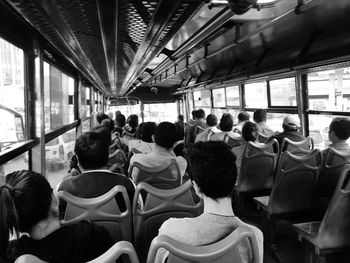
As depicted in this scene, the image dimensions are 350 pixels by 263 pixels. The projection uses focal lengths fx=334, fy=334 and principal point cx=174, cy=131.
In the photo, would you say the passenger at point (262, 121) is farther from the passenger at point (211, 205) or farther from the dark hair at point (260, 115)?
the passenger at point (211, 205)

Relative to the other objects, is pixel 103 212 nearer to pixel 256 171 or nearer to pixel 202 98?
pixel 256 171

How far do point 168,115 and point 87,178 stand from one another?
40.9 ft

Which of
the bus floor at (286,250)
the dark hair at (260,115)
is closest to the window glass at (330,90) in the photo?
the dark hair at (260,115)

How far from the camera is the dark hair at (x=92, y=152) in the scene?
2.29 metres

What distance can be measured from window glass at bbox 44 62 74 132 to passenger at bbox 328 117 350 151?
11.2 ft

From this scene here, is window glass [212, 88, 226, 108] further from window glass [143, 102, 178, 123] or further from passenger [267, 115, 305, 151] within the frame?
passenger [267, 115, 305, 151]

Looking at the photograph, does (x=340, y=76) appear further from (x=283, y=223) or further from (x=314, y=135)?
A: (x=283, y=223)

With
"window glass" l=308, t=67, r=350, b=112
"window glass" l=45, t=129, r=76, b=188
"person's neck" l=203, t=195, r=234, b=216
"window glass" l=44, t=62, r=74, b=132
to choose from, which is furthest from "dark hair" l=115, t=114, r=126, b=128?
"person's neck" l=203, t=195, r=234, b=216

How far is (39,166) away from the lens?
10.6 ft

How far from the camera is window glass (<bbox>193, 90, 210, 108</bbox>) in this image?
10719mm

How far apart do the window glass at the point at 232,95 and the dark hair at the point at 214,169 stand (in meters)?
6.78

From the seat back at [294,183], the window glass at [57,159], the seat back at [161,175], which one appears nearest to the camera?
the seat back at [161,175]

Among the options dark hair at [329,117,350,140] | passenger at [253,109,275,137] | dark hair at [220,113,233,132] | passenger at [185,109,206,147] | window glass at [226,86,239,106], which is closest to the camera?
dark hair at [329,117,350,140]

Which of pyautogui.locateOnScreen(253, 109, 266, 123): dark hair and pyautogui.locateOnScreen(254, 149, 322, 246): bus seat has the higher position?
pyautogui.locateOnScreen(253, 109, 266, 123): dark hair
